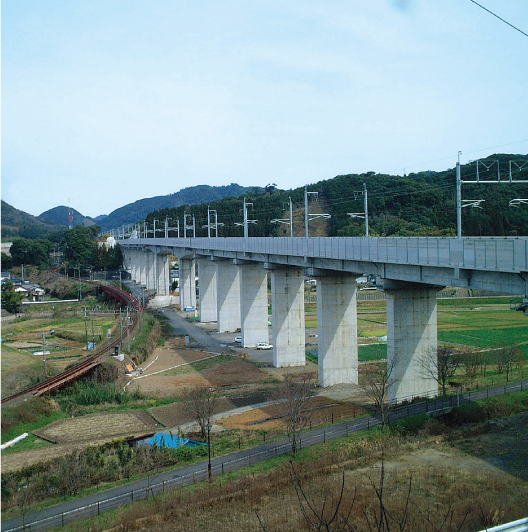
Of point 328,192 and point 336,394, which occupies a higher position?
point 328,192

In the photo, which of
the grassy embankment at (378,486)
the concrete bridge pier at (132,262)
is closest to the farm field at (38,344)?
the grassy embankment at (378,486)

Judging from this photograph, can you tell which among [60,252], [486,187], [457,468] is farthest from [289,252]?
[60,252]

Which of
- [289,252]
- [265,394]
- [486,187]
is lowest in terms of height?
[265,394]

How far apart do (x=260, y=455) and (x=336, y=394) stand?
11404 millimetres

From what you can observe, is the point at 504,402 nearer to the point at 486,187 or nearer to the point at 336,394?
the point at 336,394

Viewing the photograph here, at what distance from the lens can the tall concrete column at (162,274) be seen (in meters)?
94.3

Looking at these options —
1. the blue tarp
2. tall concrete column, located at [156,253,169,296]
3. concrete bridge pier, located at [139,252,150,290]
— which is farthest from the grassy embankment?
concrete bridge pier, located at [139,252,150,290]

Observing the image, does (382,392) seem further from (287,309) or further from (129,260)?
(129,260)

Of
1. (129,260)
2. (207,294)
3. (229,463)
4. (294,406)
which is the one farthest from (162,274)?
(229,463)

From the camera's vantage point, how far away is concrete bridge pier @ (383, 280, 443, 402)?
84.6ft

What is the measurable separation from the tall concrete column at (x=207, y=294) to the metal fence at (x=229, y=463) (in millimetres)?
41236

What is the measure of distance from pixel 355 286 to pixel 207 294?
34119mm

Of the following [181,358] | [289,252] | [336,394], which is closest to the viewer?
[336,394]

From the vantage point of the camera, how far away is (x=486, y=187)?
50062 millimetres
